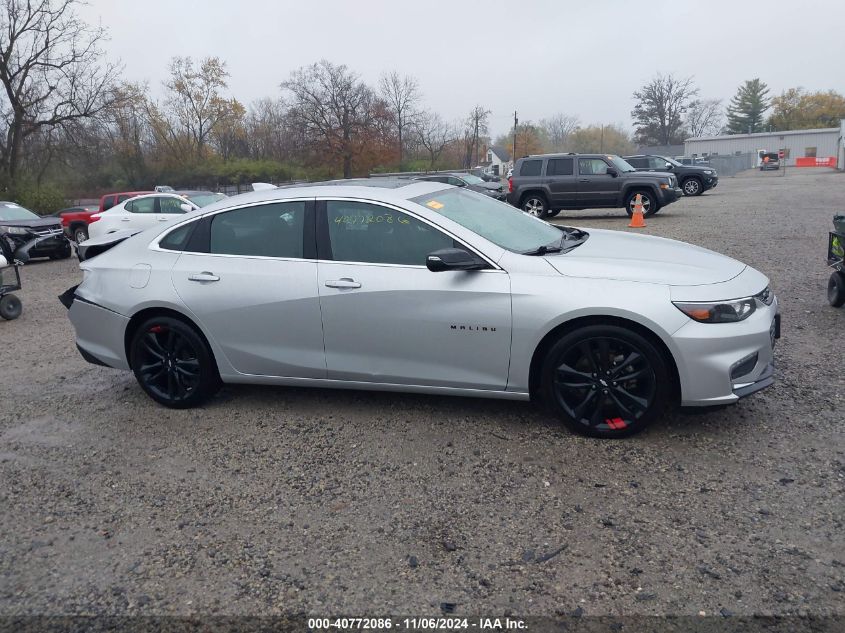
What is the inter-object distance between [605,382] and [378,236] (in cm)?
173

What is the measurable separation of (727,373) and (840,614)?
1566 millimetres

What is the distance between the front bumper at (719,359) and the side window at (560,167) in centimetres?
1588

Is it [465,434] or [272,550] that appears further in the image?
[465,434]

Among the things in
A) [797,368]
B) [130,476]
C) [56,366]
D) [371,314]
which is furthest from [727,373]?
[56,366]

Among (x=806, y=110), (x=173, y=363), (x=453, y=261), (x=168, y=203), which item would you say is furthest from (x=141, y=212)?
(x=806, y=110)

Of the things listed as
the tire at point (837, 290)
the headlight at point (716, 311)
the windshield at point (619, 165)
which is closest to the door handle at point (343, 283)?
the headlight at point (716, 311)

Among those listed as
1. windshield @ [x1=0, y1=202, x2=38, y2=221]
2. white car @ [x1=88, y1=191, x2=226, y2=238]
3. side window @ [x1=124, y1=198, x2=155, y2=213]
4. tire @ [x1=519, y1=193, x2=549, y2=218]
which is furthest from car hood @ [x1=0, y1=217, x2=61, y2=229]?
tire @ [x1=519, y1=193, x2=549, y2=218]

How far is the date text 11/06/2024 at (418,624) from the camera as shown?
2.73m

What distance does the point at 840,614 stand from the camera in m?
2.67

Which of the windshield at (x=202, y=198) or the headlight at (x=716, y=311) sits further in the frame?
the windshield at (x=202, y=198)

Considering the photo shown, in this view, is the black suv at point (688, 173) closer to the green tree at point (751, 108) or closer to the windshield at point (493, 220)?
the windshield at point (493, 220)

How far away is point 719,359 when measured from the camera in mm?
3996

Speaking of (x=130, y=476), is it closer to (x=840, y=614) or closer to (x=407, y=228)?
(x=407, y=228)

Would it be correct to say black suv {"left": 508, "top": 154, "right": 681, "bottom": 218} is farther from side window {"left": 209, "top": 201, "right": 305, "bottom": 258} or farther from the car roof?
side window {"left": 209, "top": 201, "right": 305, "bottom": 258}
